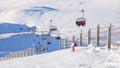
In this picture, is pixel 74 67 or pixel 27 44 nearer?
pixel 74 67

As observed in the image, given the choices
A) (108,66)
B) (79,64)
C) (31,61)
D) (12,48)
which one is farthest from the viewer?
(12,48)

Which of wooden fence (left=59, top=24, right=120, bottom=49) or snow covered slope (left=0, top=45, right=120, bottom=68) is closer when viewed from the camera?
snow covered slope (left=0, top=45, right=120, bottom=68)

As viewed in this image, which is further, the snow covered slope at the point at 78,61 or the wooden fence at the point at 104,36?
the wooden fence at the point at 104,36

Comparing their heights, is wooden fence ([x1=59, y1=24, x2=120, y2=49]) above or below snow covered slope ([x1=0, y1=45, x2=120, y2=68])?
above

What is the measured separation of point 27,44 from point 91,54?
576ft

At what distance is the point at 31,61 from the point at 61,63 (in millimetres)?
1726

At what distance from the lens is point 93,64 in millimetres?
17312

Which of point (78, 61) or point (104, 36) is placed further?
point (104, 36)

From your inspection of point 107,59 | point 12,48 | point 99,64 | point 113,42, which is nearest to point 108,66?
point 99,64

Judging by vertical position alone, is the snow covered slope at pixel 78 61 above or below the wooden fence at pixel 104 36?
below

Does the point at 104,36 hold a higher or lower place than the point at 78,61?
higher

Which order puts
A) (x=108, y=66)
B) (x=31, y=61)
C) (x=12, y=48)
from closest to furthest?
(x=108, y=66), (x=31, y=61), (x=12, y=48)

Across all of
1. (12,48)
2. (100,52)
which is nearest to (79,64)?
(100,52)

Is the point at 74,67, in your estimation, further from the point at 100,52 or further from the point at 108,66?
the point at 100,52
